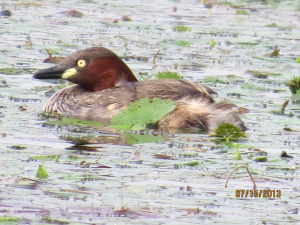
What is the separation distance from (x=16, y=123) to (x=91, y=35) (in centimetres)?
606

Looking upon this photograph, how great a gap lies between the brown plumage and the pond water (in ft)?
1.03

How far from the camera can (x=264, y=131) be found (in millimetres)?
8492

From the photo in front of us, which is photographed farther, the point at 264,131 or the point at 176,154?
the point at 264,131

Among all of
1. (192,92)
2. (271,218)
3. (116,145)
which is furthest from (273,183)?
(192,92)

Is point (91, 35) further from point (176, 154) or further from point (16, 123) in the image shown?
point (176, 154)

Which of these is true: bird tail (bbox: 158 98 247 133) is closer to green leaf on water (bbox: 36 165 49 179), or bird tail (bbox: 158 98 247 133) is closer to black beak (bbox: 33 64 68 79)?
black beak (bbox: 33 64 68 79)

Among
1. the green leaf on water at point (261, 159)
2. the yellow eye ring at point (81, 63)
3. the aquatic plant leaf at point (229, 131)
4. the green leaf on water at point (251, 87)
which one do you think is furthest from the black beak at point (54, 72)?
the green leaf on water at point (261, 159)

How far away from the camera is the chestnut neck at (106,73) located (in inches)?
370

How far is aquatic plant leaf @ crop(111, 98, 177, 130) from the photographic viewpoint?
8.45 meters

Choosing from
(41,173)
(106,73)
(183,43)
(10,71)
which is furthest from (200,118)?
(183,43)
